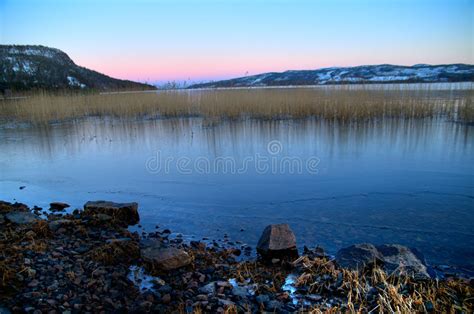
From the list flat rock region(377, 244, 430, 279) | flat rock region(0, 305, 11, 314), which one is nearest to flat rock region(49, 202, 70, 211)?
flat rock region(0, 305, 11, 314)

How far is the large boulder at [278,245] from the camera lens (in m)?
3.00

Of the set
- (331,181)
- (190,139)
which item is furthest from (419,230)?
(190,139)

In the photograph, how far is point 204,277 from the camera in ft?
8.74

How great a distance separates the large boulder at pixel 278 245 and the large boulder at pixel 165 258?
681 mm

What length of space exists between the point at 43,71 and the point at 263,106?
154ft

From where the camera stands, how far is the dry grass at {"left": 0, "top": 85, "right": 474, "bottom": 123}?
11.4 meters

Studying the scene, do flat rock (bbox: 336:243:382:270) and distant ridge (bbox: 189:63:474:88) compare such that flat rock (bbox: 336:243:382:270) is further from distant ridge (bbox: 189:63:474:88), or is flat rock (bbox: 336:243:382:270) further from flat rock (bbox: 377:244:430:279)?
distant ridge (bbox: 189:63:474:88)

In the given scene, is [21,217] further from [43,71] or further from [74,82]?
[43,71]

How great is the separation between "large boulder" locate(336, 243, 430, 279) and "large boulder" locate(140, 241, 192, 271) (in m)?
1.30

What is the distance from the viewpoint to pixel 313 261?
109 inches

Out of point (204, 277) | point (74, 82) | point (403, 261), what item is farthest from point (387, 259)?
point (74, 82)

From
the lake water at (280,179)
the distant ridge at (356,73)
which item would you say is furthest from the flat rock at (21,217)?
the distant ridge at (356,73)

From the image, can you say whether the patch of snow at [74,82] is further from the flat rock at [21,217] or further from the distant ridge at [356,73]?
the flat rock at [21,217]

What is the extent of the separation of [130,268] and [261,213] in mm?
1777
